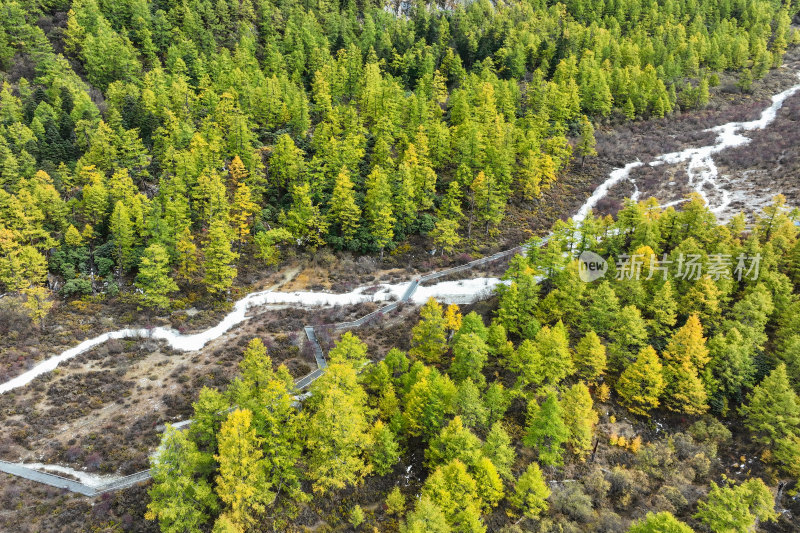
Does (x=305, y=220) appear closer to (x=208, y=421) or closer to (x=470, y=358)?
(x=470, y=358)

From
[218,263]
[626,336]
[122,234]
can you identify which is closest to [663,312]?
[626,336]

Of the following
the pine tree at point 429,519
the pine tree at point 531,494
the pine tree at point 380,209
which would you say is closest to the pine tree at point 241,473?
the pine tree at point 429,519

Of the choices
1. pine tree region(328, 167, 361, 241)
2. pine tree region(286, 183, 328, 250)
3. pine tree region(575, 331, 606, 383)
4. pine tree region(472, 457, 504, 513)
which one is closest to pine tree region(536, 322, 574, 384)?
pine tree region(575, 331, 606, 383)

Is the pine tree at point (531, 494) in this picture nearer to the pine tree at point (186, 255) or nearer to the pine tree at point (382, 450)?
the pine tree at point (382, 450)

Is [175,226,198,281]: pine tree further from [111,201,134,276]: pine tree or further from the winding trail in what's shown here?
the winding trail

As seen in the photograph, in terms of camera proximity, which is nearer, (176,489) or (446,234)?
(176,489)
